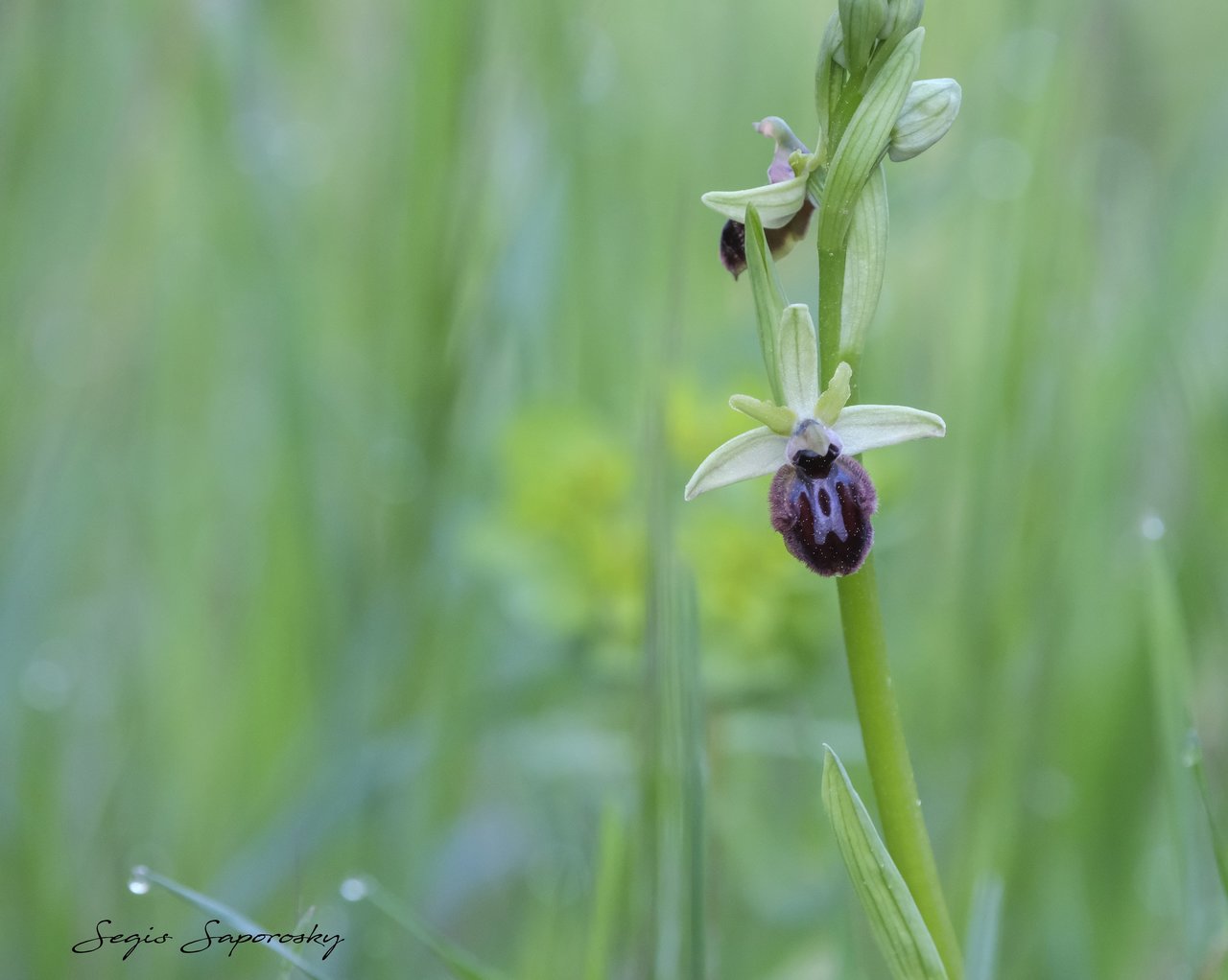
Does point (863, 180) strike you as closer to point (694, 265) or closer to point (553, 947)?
point (553, 947)

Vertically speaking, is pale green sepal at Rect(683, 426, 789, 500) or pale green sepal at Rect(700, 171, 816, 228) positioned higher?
pale green sepal at Rect(700, 171, 816, 228)

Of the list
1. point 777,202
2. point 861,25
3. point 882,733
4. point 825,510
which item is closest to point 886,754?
point 882,733

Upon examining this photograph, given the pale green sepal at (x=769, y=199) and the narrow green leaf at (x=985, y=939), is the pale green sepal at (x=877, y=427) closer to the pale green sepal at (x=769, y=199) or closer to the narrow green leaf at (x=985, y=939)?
the pale green sepal at (x=769, y=199)

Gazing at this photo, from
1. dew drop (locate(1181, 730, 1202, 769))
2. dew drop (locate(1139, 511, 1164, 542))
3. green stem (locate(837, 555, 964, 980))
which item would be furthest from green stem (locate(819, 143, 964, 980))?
dew drop (locate(1139, 511, 1164, 542))

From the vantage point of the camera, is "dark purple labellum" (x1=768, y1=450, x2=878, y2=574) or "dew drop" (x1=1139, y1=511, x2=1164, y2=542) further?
"dew drop" (x1=1139, y1=511, x2=1164, y2=542)

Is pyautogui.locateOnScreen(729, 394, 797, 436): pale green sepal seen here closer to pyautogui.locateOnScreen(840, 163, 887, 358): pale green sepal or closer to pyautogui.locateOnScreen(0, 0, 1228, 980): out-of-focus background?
pyautogui.locateOnScreen(840, 163, 887, 358): pale green sepal

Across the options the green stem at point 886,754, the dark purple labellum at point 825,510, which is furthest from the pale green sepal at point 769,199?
the green stem at point 886,754
